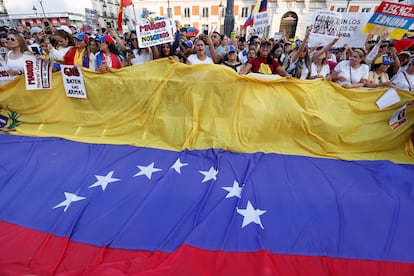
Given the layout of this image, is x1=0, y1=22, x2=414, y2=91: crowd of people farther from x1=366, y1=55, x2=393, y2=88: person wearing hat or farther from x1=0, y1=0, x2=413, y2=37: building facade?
x1=0, y1=0, x2=413, y2=37: building facade

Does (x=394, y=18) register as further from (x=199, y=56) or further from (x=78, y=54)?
(x=78, y=54)

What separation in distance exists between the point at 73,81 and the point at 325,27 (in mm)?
4431

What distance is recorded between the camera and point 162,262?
6.17 feet

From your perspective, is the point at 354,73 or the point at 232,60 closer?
the point at 354,73

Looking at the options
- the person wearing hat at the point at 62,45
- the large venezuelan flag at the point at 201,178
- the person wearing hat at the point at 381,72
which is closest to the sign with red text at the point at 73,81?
the large venezuelan flag at the point at 201,178

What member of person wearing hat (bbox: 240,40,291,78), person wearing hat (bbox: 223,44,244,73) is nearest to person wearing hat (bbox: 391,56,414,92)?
person wearing hat (bbox: 240,40,291,78)

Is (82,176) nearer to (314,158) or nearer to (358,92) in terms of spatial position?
(314,158)

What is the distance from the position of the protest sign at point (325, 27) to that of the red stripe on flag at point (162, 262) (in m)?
3.30

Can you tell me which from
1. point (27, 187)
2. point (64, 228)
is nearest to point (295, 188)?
point (64, 228)

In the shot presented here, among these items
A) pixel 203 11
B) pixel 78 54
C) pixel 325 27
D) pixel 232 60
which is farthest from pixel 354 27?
pixel 203 11

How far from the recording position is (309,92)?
137 inches

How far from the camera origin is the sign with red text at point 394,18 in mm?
3883

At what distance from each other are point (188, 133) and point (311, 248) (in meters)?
2.34

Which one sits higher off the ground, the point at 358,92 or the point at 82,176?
the point at 358,92
